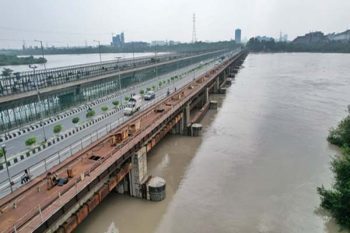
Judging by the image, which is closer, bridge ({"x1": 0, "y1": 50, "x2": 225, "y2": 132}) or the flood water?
the flood water

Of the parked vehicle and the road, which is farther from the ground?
the parked vehicle

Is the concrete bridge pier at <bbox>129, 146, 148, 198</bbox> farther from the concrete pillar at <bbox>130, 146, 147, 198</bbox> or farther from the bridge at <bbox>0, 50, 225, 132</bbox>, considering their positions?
the bridge at <bbox>0, 50, 225, 132</bbox>

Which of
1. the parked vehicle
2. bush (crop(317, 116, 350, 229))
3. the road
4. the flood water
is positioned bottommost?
the flood water

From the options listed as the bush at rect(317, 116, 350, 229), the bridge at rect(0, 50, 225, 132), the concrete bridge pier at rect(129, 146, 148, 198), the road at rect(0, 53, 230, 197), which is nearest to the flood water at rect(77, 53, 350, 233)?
the concrete bridge pier at rect(129, 146, 148, 198)

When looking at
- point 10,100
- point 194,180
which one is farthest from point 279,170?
point 10,100

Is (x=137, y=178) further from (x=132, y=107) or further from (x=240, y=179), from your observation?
(x=132, y=107)

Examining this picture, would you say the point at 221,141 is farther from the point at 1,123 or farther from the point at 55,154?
the point at 1,123

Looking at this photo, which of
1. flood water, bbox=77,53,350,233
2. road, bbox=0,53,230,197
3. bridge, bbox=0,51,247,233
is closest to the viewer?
bridge, bbox=0,51,247,233

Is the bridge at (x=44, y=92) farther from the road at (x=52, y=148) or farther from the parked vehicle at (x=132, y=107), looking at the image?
the parked vehicle at (x=132, y=107)

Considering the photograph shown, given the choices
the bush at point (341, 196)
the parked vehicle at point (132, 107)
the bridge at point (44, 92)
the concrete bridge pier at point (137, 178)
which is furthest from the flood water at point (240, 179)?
the bridge at point (44, 92)

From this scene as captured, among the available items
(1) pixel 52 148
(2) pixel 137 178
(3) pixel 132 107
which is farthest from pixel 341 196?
(3) pixel 132 107
